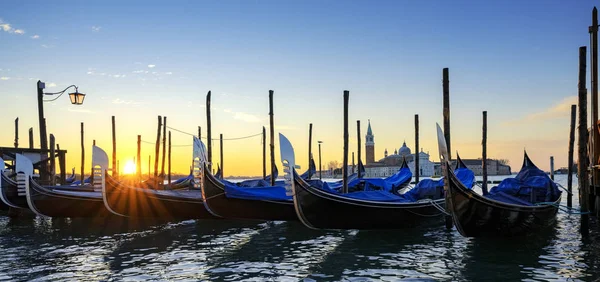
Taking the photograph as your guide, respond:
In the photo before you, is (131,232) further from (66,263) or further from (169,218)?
(66,263)

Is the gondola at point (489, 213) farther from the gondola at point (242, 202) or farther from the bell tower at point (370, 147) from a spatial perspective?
the bell tower at point (370, 147)

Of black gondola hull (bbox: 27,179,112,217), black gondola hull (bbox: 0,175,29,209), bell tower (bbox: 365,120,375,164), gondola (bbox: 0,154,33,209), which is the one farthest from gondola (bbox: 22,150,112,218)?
bell tower (bbox: 365,120,375,164)

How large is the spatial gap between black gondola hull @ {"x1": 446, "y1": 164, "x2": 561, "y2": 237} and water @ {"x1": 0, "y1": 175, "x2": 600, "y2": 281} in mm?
203

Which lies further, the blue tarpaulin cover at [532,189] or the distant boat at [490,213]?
the blue tarpaulin cover at [532,189]

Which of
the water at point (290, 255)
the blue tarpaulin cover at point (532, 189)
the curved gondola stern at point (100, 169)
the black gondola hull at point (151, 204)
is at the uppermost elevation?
the curved gondola stern at point (100, 169)

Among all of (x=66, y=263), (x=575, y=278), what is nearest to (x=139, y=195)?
(x=66, y=263)

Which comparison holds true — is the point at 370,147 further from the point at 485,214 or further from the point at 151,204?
the point at 485,214

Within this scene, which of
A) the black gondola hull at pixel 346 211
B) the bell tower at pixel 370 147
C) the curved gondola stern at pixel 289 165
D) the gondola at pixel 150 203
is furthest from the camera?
the bell tower at pixel 370 147

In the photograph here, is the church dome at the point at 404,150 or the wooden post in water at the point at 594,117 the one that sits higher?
the wooden post in water at the point at 594,117

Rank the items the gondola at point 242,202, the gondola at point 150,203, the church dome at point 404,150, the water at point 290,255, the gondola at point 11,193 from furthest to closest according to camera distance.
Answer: the church dome at point 404,150, the gondola at point 11,193, the gondola at point 150,203, the gondola at point 242,202, the water at point 290,255

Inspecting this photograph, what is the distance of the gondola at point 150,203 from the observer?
11062 mm

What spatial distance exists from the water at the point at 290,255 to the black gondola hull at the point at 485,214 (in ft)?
0.67

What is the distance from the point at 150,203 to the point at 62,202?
2075mm

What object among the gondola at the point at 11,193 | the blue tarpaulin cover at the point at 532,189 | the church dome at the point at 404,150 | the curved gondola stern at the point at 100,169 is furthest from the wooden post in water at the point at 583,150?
the church dome at the point at 404,150
